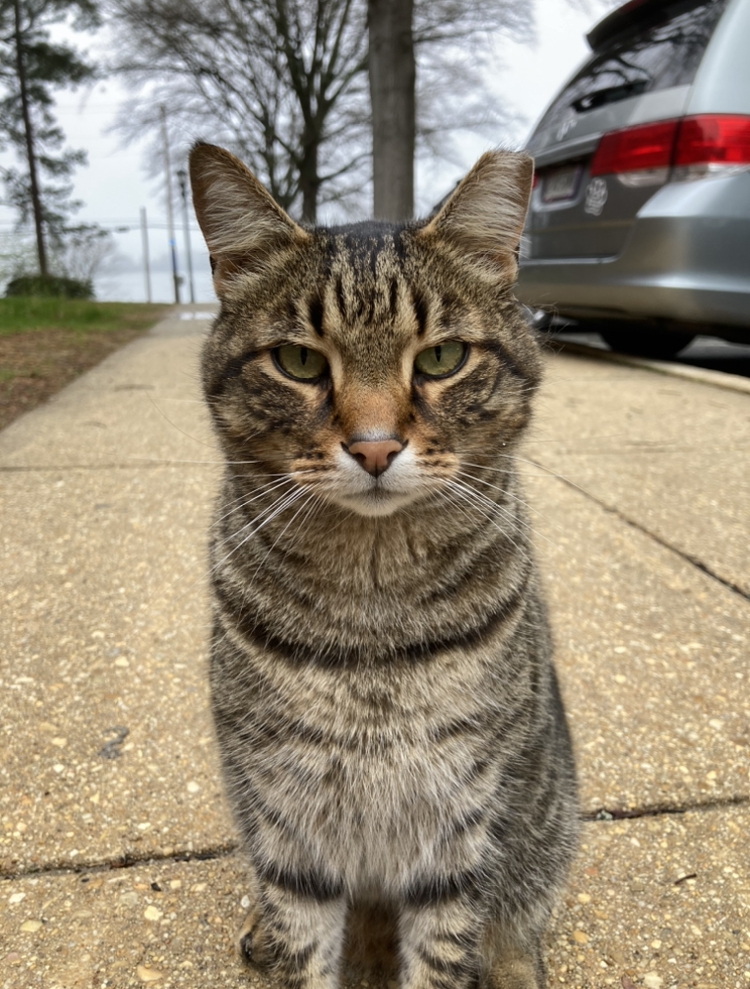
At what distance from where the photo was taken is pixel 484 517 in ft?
4.58

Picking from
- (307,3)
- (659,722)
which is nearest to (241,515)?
(659,722)

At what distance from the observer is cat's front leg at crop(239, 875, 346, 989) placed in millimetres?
1328

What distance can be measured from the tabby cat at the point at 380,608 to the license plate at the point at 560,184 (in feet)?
15.3

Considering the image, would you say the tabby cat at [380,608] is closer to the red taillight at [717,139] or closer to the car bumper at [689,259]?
the car bumper at [689,259]

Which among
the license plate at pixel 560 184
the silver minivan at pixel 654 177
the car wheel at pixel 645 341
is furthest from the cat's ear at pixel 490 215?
the car wheel at pixel 645 341

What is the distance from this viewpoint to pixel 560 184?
5805mm

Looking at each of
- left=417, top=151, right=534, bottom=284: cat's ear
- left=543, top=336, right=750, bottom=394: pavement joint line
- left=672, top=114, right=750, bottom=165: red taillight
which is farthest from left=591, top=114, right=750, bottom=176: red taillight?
left=417, top=151, right=534, bottom=284: cat's ear

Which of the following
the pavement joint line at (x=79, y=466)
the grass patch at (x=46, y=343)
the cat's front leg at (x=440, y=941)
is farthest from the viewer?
the grass patch at (x=46, y=343)

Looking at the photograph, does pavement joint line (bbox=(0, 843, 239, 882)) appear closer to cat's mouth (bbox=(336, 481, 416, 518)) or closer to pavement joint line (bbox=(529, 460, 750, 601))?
cat's mouth (bbox=(336, 481, 416, 518))

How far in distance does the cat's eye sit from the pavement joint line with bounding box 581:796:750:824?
1.21m

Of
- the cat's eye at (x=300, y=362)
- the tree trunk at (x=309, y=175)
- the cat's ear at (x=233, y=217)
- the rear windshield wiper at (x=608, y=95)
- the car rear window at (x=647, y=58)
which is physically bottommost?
the cat's eye at (x=300, y=362)

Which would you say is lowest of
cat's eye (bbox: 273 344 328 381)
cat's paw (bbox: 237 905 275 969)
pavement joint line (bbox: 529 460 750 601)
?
cat's paw (bbox: 237 905 275 969)

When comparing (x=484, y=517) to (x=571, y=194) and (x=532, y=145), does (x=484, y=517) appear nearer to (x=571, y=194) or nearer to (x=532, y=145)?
(x=571, y=194)

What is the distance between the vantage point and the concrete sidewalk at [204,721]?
1.37 m
